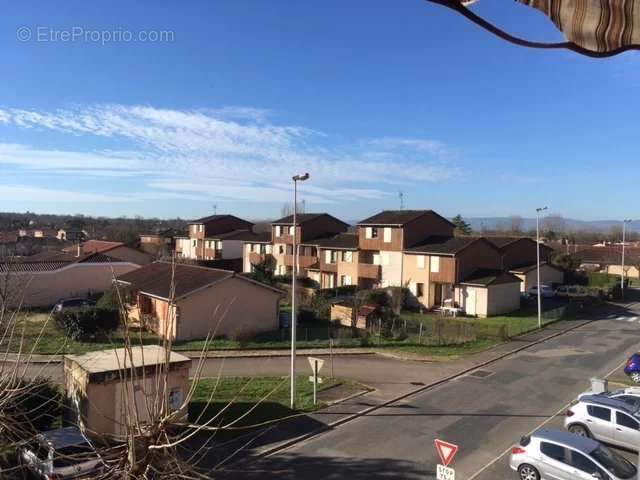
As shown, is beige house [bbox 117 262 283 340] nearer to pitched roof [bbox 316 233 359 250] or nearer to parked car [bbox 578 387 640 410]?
pitched roof [bbox 316 233 359 250]

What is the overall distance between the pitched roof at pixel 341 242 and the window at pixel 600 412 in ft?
109

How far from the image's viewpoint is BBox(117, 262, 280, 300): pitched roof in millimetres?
30375

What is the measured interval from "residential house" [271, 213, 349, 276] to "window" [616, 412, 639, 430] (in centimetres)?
3944

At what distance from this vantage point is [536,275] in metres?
49.4

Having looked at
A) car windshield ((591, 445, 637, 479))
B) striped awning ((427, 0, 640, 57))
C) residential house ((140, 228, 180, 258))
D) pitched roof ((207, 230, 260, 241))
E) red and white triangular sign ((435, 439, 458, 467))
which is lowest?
car windshield ((591, 445, 637, 479))

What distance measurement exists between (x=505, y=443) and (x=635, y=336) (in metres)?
23.1

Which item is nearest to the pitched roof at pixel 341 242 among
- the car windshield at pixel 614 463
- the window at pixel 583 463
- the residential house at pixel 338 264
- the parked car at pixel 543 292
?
the residential house at pixel 338 264

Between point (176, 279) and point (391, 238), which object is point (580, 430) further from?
point (391, 238)

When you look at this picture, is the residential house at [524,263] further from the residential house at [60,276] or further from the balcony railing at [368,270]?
the residential house at [60,276]

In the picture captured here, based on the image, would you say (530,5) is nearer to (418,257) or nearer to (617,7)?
(617,7)

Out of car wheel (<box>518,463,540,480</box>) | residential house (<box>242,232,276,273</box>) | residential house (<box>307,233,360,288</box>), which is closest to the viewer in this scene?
car wheel (<box>518,463,540,480</box>)

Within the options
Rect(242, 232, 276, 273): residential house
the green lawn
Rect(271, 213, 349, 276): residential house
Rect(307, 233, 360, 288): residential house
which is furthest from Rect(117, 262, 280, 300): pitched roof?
Rect(242, 232, 276, 273): residential house

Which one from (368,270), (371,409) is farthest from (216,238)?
(371,409)

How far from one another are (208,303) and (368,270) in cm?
1993
